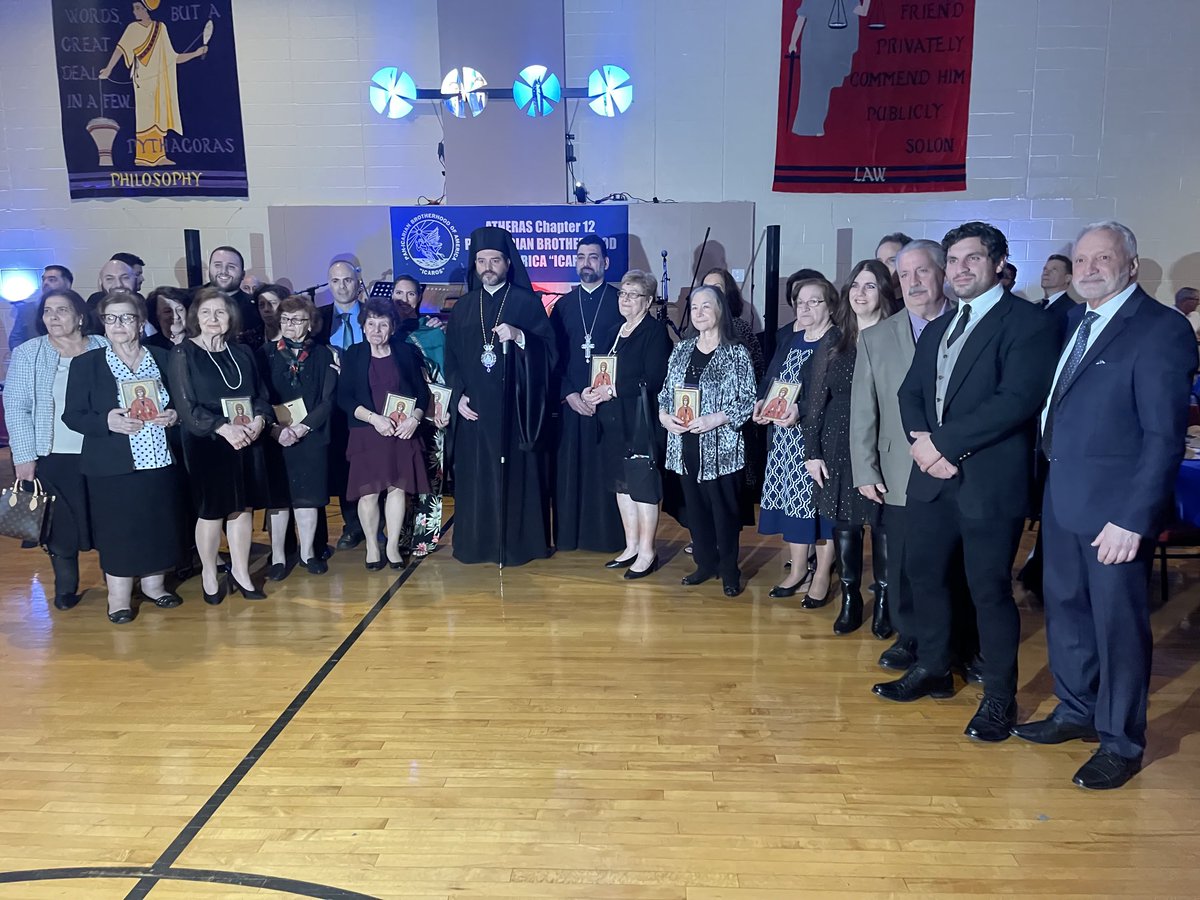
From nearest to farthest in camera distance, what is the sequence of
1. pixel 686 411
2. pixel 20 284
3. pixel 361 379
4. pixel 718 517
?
1. pixel 686 411
2. pixel 718 517
3. pixel 361 379
4. pixel 20 284

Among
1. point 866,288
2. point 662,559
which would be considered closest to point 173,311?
point 662,559

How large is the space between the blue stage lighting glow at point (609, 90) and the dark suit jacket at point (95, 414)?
14.9ft

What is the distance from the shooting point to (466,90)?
702 centimetres

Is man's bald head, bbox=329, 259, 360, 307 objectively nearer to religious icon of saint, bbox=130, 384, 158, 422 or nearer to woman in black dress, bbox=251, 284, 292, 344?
woman in black dress, bbox=251, 284, 292, 344

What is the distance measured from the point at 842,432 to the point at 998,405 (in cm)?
106

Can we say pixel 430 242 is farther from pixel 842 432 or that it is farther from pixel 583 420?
pixel 842 432

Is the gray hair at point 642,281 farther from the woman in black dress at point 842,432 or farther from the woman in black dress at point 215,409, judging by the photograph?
the woman in black dress at point 215,409

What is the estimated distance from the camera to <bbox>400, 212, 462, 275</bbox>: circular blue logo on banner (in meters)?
6.93

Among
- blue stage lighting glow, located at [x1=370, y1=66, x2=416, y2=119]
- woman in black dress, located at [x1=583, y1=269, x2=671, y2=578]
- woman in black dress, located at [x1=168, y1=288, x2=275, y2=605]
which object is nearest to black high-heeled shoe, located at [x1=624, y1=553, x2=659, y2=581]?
woman in black dress, located at [x1=583, y1=269, x2=671, y2=578]

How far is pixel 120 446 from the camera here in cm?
395

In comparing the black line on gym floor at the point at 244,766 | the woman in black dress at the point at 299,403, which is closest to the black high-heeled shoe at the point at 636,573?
the black line on gym floor at the point at 244,766

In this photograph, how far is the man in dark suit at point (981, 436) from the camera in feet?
9.19

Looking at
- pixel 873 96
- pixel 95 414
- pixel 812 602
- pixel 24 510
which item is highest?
pixel 873 96

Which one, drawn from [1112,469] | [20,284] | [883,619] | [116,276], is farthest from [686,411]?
[20,284]
